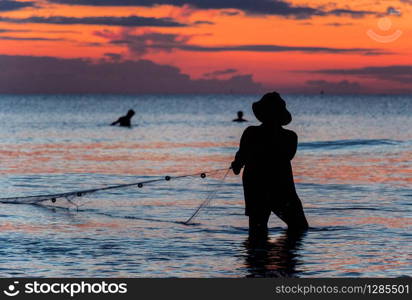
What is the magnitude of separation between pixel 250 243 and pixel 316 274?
2184 millimetres

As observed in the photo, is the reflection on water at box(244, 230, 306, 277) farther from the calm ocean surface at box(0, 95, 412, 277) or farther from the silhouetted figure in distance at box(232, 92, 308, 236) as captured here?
the silhouetted figure in distance at box(232, 92, 308, 236)

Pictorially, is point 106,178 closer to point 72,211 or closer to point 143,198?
point 143,198

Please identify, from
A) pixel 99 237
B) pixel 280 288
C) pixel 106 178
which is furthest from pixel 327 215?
pixel 106 178

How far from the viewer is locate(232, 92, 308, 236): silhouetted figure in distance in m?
12.1

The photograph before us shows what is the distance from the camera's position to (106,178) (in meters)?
24.4

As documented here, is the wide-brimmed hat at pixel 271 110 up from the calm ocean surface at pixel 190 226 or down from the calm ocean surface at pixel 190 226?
up

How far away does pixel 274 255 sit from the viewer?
1183cm

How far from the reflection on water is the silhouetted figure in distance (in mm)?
387

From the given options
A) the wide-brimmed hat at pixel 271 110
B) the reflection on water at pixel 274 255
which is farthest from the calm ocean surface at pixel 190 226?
the wide-brimmed hat at pixel 271 110

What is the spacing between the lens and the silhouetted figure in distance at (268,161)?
12.1m

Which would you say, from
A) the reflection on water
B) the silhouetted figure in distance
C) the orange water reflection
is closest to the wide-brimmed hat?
the silhouetted figure in distance

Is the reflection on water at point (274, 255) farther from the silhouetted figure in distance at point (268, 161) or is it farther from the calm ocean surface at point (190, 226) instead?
the silhouetted figure in distance at point (268, 161)

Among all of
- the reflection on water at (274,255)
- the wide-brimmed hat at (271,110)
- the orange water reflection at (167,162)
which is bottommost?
the reflection on water at (274,255)

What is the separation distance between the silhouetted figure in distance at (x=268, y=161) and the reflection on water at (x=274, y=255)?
387 millimetres
